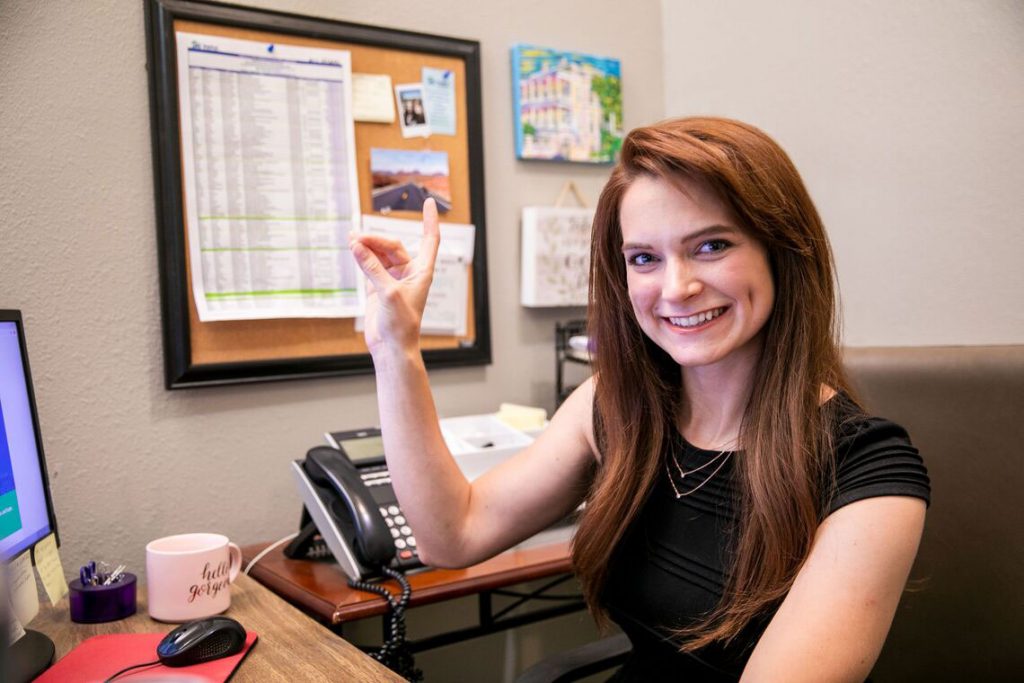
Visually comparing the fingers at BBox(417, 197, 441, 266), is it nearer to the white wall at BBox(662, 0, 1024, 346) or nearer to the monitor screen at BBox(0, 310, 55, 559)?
the monitor screen at BBox(0, 310, 55, 559)

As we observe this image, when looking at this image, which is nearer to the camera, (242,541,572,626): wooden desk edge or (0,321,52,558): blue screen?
(0,321,52,558): blue screen

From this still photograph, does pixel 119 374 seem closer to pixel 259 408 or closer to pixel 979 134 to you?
pixel 259 408

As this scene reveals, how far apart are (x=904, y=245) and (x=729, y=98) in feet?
1.95

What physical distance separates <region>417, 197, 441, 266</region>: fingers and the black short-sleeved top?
44 cm

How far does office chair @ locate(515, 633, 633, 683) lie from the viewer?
3.65ft

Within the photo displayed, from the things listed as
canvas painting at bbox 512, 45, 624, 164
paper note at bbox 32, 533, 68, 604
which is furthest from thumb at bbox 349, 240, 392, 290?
canvas painting at bbox 512, 45, 624, 164

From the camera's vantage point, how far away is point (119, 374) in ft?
4.50

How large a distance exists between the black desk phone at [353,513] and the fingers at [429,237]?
1.37ft

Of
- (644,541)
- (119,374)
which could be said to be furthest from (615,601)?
(119,374)

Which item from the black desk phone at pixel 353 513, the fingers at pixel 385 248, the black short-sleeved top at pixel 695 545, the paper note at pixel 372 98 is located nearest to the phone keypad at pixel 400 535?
the black desk phone at pixel 353 513

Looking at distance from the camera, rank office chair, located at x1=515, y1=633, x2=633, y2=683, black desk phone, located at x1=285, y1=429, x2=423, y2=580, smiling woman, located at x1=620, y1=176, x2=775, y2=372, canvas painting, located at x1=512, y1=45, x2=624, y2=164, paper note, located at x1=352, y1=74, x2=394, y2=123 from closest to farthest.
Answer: smiling woman, located at x1=620, y1=176, x2=775, y2=372
office chair, located at x1=515, y1=633, x2=633, y2=683
black desk phone, located at x1=285, y1=429, x2=423, y2=580
paper note, located at x1=352, y1=74, x2=394, y2=123
canvas painting, located at x1=512, y1=45, x2=624, y2=164

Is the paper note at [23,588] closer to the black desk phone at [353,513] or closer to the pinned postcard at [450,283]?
the black desk phone at [353,513]

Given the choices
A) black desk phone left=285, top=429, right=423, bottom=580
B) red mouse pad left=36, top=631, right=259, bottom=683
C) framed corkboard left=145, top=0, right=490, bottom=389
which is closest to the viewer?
red mouse pad left=36, top=631, right=259, bottom=683

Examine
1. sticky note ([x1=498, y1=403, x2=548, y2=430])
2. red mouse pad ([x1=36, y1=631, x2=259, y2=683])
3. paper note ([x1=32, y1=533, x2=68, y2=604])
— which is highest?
sticky note ([x1=498, y1=403, x2=548, y2=430])
